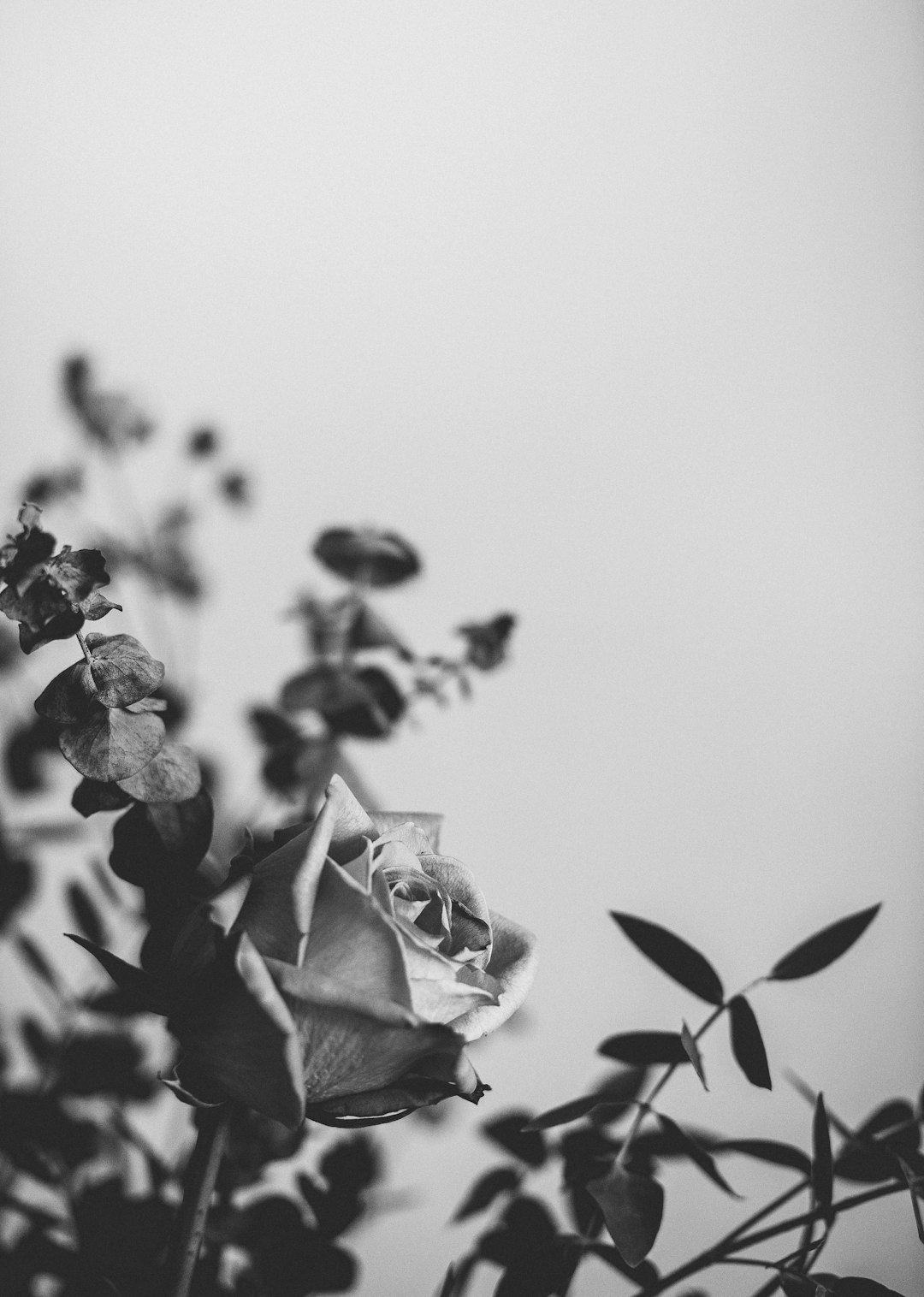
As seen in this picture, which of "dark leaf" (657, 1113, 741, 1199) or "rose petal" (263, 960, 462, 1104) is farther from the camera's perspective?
"dark leaf" (657, 1113, 741, 1199)

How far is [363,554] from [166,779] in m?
0.21

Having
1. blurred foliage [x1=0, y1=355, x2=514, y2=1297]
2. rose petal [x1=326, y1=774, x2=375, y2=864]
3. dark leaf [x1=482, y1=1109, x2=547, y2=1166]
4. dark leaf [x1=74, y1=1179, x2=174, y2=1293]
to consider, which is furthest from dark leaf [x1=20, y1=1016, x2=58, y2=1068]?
rose petal [x1=326, y1=774, x2=375, y2=864]

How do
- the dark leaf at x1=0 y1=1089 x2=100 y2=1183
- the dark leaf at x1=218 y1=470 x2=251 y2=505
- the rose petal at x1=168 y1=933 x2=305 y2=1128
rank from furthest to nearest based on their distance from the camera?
the dark leaf at x1=218 y1=470 x2=251 y2=505, the dark leaf at x1=0 y1=1089 x2=100 y2=1183, the rose petal at x1=168 y1=933 x2=305 y2=1128

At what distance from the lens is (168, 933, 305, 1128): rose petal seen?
0.22 meters

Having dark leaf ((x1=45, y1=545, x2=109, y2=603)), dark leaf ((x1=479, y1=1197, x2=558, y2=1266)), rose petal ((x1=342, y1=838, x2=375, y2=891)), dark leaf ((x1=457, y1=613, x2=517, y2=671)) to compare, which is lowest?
dark leaf ((x1=479, y1=1197, x2=558, y2=1266))

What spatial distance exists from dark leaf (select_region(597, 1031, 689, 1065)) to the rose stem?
5.8 inches

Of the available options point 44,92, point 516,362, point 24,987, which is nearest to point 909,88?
point 516,362

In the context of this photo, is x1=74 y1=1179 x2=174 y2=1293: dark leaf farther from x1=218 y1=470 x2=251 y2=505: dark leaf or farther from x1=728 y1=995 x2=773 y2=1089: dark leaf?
x1=218 y1=470 x2=251 y2=505: dark leaf

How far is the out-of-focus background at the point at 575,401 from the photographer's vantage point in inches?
30.9

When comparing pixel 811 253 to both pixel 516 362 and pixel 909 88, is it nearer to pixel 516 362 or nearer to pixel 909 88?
pixel 909 88

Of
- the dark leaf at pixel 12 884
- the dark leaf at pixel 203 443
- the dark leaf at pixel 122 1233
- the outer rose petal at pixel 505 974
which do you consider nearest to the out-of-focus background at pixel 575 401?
the dark leaf at pixel 203 443

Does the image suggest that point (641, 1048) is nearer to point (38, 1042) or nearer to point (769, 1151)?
point (769, 1151)

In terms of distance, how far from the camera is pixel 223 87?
79 cm

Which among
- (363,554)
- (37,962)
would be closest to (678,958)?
(363,554)
